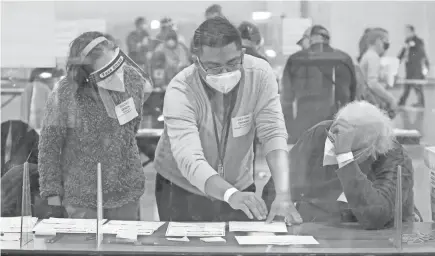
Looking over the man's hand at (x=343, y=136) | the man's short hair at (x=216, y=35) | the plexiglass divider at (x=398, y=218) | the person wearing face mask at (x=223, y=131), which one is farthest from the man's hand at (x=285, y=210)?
the man's short hair at (x=216, y=35)

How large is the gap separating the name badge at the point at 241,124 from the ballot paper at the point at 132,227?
461mm

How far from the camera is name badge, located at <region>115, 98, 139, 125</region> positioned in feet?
8.12

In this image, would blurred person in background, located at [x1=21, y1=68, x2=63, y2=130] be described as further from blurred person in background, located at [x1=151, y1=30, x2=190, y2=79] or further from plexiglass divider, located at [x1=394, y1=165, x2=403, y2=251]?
plexiglass divider, located at [x1=394, y1=165, x2=403, y2=251]

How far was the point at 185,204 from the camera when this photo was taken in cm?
257

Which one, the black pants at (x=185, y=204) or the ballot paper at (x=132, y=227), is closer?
the ballot paper at (x=132, y=227)

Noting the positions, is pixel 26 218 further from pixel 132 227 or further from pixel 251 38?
pixel 251 38

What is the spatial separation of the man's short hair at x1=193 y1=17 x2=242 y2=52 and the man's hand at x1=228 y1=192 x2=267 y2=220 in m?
0.58

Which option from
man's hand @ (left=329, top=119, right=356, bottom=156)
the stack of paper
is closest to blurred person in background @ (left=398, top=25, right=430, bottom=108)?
man's hand @ (left=329, top=119, right=356, bottom=156)

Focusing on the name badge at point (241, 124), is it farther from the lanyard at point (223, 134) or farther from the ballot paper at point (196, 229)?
the ballot paper at point (196, 229)

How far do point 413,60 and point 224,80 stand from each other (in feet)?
2.51

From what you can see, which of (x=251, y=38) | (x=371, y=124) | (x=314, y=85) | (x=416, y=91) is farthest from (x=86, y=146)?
(x=416, y=91)

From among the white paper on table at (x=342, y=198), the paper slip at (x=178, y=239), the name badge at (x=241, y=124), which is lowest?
the paper slip at (x=178, y=239)

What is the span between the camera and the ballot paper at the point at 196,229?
2.27 metres

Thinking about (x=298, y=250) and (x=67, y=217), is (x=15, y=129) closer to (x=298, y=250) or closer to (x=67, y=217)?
(x=67, y=217)
